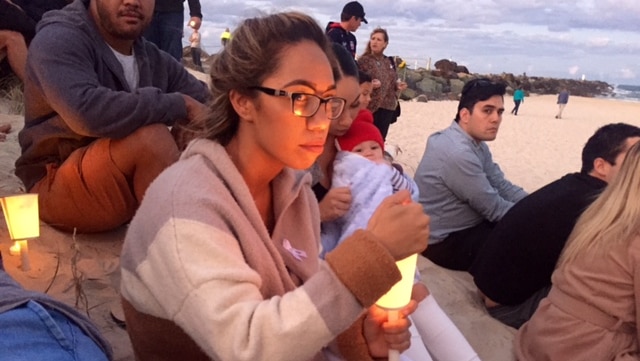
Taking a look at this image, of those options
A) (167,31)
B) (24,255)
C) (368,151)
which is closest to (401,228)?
(368,151)

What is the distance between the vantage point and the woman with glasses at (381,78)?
7368 mm

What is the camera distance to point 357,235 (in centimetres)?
154

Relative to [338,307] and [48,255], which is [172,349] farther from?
[48,255]

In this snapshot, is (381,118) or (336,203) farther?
(381,118)

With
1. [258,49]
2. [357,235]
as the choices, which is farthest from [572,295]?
[258,49]

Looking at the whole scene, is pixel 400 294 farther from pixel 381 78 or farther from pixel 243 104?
pixel 381 78

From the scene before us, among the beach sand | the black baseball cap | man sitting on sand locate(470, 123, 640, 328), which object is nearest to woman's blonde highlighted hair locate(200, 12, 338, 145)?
the beach sand

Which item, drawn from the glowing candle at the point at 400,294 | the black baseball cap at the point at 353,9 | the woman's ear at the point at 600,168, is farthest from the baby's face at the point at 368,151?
the black baseball cap at the point at 353,9

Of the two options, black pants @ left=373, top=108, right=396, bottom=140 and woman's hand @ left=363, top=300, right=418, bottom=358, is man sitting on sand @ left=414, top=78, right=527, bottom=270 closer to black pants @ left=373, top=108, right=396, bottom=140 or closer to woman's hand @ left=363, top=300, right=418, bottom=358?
woman's hand @ left=363, top=300, right=418, bottom=358

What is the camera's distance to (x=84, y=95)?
3092 millimetres

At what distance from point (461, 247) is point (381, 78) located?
3.45 meters

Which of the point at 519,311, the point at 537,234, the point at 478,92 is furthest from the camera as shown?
the point at 478,92

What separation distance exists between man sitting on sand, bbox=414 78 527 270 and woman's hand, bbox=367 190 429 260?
282 centimetres

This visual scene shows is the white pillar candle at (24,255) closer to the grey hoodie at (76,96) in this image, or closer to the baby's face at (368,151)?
the grey hoodie at (76,96)
